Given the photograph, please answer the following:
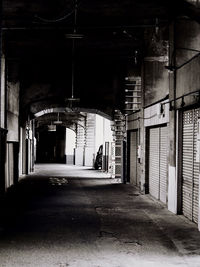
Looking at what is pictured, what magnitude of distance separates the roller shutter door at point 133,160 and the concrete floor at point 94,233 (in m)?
4.47

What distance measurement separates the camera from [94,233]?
8.98m

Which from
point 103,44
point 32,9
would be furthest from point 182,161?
point 103,44

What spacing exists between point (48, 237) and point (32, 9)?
289 inches

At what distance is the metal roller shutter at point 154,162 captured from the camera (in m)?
14.8

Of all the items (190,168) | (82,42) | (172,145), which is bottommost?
(190,168)

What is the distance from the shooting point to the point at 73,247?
7.79 metres

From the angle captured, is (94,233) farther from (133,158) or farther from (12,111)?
(12,111)

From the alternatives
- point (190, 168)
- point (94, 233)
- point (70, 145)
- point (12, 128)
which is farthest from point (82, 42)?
point (70, 145)

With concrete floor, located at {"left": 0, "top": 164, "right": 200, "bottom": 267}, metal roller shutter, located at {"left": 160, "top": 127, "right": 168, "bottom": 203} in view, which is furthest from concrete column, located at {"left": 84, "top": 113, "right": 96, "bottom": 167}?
metal roller shutter, located at {"left": 160, "top": 127, "right": 168, "bottom": 203}

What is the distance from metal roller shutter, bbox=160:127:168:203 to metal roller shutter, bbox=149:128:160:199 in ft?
1.96

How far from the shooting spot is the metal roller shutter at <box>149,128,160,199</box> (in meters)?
14.8

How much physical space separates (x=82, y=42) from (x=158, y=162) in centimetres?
586

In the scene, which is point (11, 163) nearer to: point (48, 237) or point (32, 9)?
point (32, 9)

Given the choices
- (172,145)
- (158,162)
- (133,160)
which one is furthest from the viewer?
(133,160)
